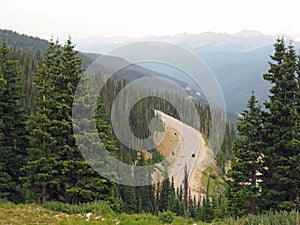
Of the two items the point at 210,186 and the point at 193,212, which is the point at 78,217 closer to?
the point at 193,212

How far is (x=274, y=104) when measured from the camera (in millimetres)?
18344

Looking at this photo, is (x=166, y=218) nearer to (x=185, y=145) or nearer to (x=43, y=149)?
(x=185, y=145)

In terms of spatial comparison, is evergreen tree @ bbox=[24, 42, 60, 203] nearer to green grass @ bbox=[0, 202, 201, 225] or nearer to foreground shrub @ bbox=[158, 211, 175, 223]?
green grass @ bbox=[0, 202, 201, 225]

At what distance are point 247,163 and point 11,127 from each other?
14010 millimetres

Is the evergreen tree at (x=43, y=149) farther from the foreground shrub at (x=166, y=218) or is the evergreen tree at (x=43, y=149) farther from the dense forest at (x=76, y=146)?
the foreground shrub at (x=166, y=218)

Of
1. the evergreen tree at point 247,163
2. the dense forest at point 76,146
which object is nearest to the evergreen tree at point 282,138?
the dense forest at point 76,146

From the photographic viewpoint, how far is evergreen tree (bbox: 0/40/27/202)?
65.9 feet

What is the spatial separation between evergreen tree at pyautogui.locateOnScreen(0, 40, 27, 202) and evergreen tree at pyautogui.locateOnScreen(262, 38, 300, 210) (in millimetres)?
14475

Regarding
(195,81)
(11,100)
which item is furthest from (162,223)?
(11,100)

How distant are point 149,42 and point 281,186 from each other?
1050 cm

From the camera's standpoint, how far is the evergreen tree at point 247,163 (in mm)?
18562

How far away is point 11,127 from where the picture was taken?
20.4m

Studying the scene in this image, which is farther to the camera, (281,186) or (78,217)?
(281,186)

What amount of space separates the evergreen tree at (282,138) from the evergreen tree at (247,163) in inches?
19.1
